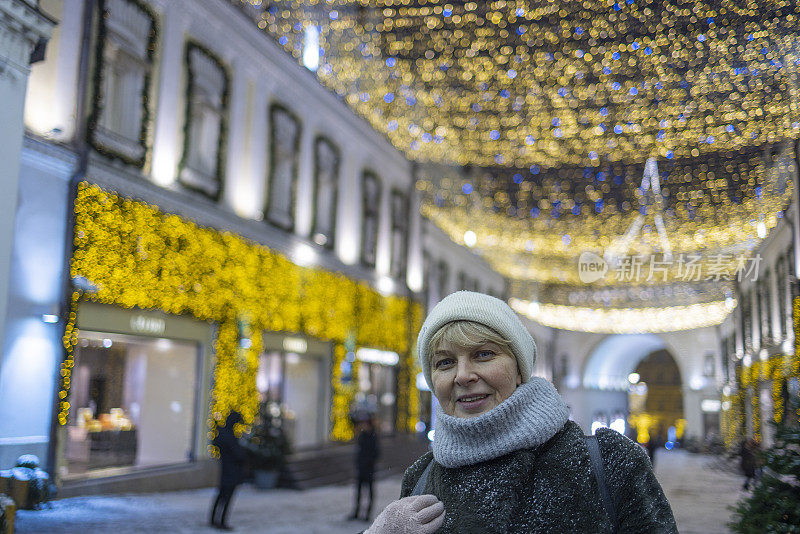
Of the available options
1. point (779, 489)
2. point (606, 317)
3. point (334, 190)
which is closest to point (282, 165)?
point (334, 190)

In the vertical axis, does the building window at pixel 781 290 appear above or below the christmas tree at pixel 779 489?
above

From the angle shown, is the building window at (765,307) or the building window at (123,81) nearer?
the building window at (765,307)

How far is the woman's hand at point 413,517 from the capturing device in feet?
6.15

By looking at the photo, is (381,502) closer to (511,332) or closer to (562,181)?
(562,181)

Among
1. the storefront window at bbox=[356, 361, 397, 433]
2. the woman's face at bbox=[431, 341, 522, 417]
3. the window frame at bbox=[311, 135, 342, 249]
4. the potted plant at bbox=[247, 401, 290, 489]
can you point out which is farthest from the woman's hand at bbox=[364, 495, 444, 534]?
the storefront window at bbox=[356, 361, 397, 433]

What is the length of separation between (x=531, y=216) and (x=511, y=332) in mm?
27433

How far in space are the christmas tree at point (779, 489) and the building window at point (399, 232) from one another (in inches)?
765

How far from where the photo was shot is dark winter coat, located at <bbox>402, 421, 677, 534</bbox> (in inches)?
72.6

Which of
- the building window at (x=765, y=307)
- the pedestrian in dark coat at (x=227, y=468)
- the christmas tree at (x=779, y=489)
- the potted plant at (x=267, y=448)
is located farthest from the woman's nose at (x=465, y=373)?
the potted plant at (x=267, y=448)

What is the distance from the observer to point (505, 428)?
6.38 ft

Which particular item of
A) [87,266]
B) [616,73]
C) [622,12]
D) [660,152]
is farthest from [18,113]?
[660,152]

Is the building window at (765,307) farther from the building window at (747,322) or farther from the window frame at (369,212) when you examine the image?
the window frame at (369,212)

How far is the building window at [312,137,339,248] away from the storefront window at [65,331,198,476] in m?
6.56

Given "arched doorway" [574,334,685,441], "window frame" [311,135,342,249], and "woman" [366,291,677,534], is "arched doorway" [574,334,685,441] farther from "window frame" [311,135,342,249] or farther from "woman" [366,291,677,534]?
"woman" [366,291,677,534]
